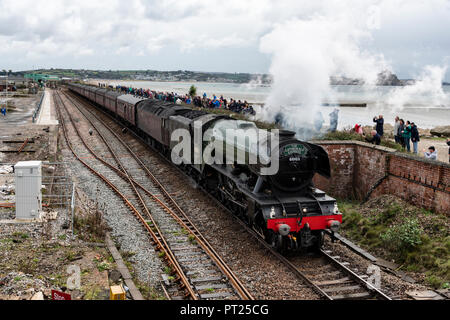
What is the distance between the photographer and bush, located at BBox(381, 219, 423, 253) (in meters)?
10.3

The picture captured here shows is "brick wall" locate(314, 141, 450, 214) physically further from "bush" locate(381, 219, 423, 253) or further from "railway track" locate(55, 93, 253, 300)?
"railway track" locate(55, 93, 253, 300)

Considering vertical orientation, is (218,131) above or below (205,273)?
above

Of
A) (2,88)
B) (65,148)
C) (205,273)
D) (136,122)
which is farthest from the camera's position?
(2,88)

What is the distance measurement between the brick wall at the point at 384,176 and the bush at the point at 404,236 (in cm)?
117

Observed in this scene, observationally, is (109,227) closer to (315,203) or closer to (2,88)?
(315,203)

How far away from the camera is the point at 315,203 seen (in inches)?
403

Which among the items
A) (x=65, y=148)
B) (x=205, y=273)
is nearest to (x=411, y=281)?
(x=205, y=273)

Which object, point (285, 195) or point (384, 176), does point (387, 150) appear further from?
point (285, 195)

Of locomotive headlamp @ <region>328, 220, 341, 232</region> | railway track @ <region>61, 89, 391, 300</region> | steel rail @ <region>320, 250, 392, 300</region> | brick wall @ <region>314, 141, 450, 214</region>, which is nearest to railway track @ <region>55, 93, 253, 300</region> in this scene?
railway track @ <region>61, 89, 391, 300</region>

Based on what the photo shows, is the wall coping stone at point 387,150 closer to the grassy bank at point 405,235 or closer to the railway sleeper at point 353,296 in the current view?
the grassy bank at point 405,235

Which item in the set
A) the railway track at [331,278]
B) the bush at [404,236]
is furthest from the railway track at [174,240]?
the bush at [404,236]

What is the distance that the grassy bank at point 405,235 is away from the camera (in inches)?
371

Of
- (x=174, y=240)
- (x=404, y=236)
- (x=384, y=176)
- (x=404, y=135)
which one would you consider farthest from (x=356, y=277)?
(x=404, y=135)

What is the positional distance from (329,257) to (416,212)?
11.6 ft
